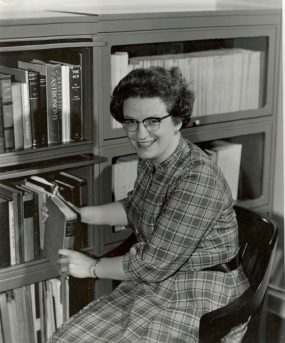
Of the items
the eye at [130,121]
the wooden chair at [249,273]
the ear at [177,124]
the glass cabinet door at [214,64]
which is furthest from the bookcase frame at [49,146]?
the wooden chair at [249,273]

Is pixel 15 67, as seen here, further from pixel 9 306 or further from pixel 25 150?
pixel 9 306

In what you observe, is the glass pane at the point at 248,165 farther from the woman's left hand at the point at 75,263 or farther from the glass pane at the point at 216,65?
the woman's left hand at the point at 75,263

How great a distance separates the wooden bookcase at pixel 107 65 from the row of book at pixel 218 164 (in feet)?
0.13

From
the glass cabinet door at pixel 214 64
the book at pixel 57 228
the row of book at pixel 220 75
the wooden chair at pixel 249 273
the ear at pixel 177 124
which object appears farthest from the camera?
the row of book at pixel 220 75

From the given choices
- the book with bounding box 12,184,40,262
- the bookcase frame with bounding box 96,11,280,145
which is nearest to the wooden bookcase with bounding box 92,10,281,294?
the bookcase frame with bounding box 96,11,280,145

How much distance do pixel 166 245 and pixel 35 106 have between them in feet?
2.12

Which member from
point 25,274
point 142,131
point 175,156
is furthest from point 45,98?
point 25,274

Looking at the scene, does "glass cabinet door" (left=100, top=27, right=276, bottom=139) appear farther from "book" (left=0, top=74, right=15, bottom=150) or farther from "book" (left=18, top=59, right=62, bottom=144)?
"book" (left=0, top=74, right=15, bottom=150)

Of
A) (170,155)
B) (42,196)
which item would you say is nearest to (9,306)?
(42,196)

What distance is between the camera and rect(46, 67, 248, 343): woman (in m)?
1.55

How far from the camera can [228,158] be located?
Answer: 7.90 feet

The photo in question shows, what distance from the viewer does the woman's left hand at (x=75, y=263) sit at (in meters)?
1.63

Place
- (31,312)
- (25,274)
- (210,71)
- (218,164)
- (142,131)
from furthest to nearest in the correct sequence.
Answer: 1. (218,164)
2. (210,71)
3. (31,312)
4. (25,274)
5. (142,131)

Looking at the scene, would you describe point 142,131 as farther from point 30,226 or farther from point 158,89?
point 30,226
